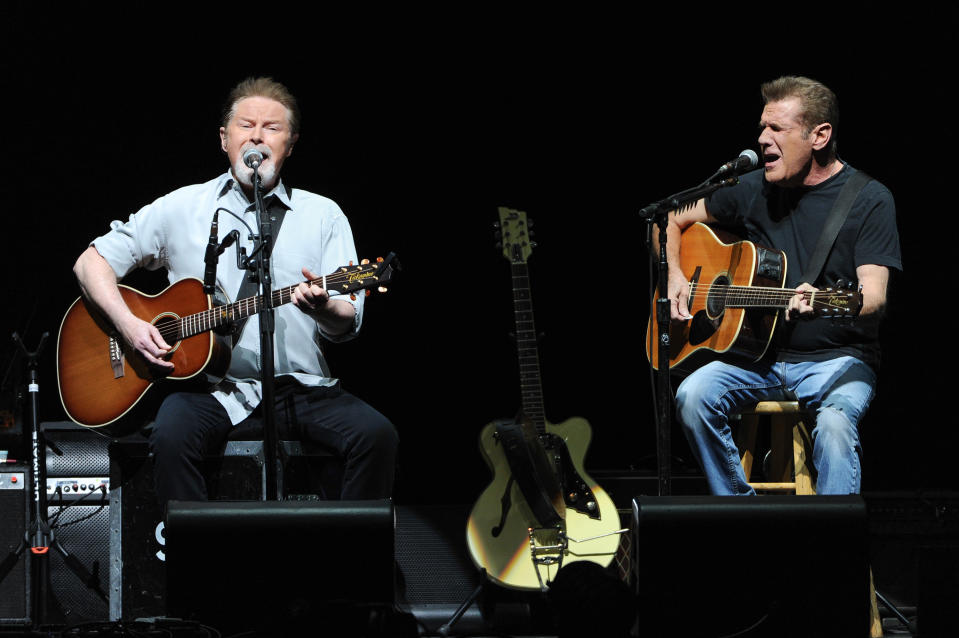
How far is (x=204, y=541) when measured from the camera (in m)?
2.63

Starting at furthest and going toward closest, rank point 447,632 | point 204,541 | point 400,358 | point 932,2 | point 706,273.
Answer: point 400,358 → point 932,2 → point 706,273 → point 447,632 → point 204,541

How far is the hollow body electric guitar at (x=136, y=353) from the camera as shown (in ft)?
12.3

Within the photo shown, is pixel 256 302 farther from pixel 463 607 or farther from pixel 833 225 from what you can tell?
pixel 833 225

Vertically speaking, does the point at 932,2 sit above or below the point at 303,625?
above

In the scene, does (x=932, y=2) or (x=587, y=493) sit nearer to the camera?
(x=587, y=493)

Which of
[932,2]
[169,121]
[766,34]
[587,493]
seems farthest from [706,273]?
[169,121]

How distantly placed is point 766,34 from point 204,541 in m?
3.59

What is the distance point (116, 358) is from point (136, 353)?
132 millimetres

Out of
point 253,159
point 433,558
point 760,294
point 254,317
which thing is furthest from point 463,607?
point 253,159

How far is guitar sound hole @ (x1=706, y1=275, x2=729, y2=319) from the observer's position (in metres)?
4.04

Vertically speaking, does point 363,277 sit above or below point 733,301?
above

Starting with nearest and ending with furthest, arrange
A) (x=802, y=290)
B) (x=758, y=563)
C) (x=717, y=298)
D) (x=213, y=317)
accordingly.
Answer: (x=758, y=563)
(x=802, y=290)
(x=213, y=317)
(x=717, y=298)

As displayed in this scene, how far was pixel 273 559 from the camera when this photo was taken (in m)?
2.64

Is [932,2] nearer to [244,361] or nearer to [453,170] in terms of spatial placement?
[453,170]
